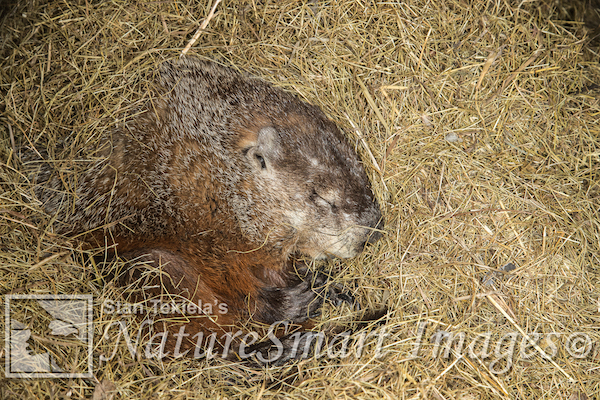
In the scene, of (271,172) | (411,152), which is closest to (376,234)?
(411,152)

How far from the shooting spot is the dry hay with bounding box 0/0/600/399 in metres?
3.04

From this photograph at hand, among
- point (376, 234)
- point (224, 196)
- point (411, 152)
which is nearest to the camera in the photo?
point (224, 196)

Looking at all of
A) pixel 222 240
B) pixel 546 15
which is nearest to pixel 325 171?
pixel 222 240

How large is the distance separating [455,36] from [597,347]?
309 centimetres

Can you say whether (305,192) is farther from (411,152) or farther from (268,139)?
(411,152)

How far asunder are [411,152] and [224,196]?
184 cm

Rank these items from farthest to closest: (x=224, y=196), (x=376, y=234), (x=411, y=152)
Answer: (x=411, y=152) → (x=376, y=234) → (x=224, y=196)

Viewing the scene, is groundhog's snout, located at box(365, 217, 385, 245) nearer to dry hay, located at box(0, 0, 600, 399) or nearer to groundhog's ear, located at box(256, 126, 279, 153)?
dry hay, located at box(0, 0, 600, 399)

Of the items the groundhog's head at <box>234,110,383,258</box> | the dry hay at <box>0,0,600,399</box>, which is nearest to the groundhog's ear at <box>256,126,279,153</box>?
the groundhog's head at <box>234,110,383,258</box>

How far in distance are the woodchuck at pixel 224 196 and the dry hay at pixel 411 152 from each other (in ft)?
0.76

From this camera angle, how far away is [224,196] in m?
3.38

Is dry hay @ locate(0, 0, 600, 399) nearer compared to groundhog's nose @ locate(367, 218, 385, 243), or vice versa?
dry hay @ locate(0, 0, 600, 399)

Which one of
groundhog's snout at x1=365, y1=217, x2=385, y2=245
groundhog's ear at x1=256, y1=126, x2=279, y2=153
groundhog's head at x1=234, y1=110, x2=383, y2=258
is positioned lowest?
groundhog's snout at x1=365, y1=217, x2=385, y2=245

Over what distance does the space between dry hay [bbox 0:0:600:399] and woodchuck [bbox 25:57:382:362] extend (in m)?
0.23
